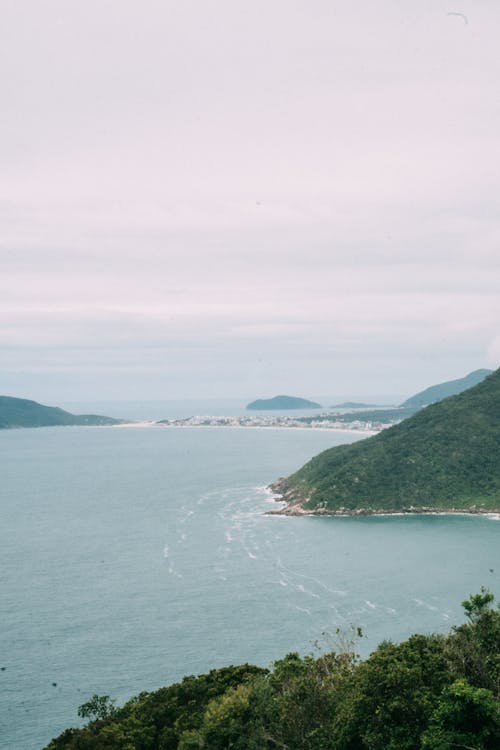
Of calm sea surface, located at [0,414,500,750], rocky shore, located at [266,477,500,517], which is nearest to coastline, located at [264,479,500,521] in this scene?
rocky shore, located at [266,477,500,517]

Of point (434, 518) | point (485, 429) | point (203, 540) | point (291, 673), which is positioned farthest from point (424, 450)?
point (291, 673)

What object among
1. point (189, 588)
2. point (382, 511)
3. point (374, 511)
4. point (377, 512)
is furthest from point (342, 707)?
point (382, 511)

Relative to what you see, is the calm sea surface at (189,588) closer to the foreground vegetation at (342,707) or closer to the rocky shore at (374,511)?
the rocky shore at (374,511)

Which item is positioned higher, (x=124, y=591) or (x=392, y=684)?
(x=392, y=684)

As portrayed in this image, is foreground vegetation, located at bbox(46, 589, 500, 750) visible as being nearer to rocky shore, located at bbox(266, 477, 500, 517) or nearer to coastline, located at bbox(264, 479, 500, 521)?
coastline, located at bbox(264, 479, 500, 521)

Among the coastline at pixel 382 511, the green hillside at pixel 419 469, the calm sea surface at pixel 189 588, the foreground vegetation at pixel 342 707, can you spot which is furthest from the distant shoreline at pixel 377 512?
the foreground vegetation at pixel 342 707

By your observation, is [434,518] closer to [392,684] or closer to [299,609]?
[299,609]

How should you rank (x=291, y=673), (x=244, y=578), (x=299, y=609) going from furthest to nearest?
(x=244, y=578) < (x=299, y=609) < (x=291, y=673)
